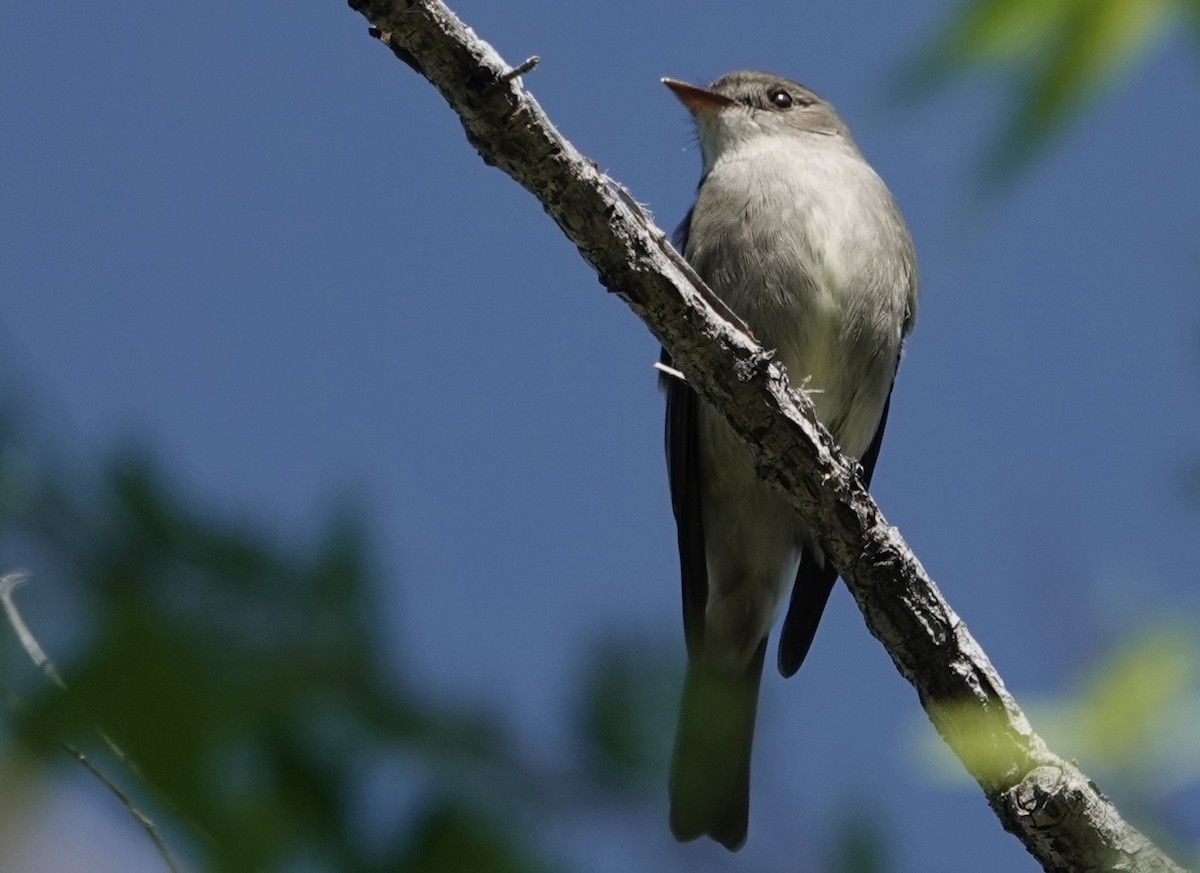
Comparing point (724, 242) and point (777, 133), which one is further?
point (777, 133)

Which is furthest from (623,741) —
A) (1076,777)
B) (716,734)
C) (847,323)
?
(847,323)

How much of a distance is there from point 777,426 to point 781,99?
144 inches

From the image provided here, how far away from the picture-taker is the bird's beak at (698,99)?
269 inches

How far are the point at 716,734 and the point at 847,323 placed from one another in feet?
14.8

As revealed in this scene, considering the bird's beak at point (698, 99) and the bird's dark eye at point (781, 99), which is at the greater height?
the bird's dark eye at point (781, 99)

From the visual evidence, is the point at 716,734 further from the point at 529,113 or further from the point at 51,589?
the point at 529,113

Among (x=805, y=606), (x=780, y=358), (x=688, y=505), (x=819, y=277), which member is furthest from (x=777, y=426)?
(x=805, y=606)

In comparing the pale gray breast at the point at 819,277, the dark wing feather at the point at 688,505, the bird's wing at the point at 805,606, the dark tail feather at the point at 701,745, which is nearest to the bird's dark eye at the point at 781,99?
the pale gray breast at the point at 819,277

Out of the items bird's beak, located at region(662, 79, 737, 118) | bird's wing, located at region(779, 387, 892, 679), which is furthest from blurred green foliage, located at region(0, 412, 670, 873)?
bird's beak, located at region(662, 79, 737, 118)

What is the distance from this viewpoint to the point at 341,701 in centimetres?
88

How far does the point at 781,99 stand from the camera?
280 inches

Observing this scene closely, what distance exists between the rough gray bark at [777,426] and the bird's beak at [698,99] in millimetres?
3228

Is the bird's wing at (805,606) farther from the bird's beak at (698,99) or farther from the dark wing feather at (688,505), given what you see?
the bird's beak at (698,99)

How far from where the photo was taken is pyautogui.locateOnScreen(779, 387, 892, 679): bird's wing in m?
5.73
